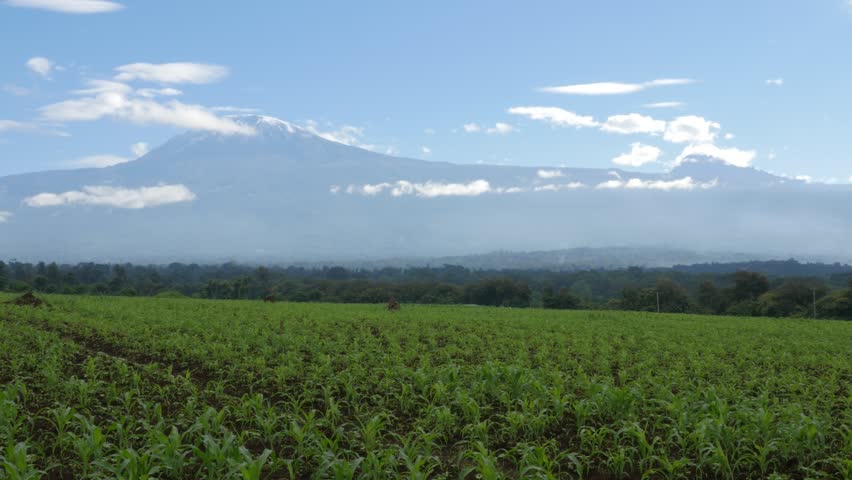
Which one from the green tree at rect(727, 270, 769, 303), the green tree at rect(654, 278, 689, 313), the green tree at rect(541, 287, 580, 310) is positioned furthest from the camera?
the green tree at rect(727, 270, 769, 303)

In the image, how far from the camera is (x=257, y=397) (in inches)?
359

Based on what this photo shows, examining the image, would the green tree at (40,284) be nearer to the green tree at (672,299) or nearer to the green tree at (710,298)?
the green tree at (672,299)

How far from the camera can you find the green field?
23.2 ft

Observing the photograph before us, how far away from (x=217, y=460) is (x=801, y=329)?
2833 centimetres

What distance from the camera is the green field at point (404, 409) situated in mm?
7074

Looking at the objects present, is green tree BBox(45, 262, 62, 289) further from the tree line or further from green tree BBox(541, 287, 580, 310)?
green tree BBox(541, 287, 580, 310)

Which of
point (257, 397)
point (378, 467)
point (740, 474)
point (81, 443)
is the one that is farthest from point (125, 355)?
point (740, 474)

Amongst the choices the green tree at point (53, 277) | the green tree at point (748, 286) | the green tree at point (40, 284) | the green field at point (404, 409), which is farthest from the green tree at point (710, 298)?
the green tree at point (53, 277)

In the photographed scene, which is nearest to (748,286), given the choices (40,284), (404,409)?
(404,409)

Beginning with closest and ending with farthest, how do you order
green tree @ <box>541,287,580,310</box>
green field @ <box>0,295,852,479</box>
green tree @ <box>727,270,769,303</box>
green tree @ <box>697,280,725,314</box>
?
1. green field @ <box>0,295,852,479</box>
2. green tree @ <box>541,287,580,310</box>
3. green tree @ <box>697,280,725,314</box>
4. green tree @ <box>727,270,769,303</box>

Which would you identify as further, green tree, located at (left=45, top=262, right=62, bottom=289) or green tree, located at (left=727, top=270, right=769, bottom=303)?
green tree, located at (left=45, top=262, right=62, bottom=289)

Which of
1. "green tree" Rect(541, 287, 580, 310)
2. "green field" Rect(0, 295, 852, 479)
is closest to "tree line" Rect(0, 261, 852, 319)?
"green tree" Rect(541, 287, 580, 310)

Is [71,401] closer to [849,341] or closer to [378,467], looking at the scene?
[378,467]

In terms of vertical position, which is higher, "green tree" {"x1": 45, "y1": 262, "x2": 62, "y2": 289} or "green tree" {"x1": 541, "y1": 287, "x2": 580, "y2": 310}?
"green tree" {"x1": 45, "y1": 262, "x2": 62, "y2": 289}
